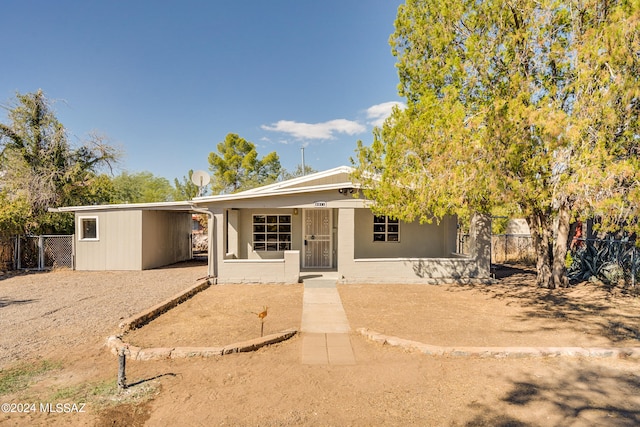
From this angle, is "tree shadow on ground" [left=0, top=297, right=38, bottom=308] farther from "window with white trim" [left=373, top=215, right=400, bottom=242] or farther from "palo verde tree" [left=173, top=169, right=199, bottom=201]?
"palo verde tree" [left=173, top=169, right=199, bottom=201]

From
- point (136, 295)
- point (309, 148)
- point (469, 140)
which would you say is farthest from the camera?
point (309, 148)

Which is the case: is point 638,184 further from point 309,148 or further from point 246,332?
point 309,148

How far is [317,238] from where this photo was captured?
479 inches

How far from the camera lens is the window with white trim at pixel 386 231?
12.2m

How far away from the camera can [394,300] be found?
818 cm

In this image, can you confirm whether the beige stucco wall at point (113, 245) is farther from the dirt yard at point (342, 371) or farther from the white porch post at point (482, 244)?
the white porch post at point (482, 244)

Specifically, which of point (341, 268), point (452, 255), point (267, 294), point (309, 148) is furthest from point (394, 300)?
point (309, 148)

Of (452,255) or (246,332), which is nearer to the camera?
(246,332)

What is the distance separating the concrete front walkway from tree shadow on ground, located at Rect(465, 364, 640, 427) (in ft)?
6.10

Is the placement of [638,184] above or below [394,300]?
above

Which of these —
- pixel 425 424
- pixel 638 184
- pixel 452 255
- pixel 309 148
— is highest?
pixel 309 148

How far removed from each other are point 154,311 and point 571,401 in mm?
6670

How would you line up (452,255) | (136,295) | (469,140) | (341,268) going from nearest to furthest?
(469,140) < (136,295) < (341,268) < (452,255)

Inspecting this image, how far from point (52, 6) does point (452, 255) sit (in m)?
15.1
